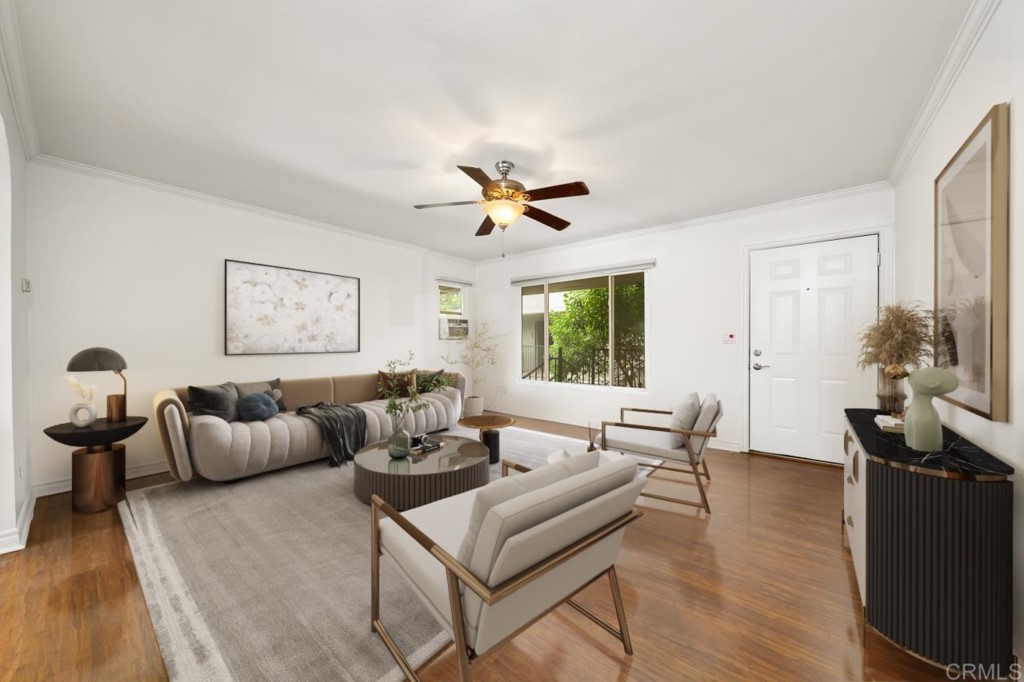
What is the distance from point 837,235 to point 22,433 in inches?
264

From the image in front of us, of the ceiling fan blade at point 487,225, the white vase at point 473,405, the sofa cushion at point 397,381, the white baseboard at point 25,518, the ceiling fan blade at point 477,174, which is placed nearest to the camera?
the white baseboard at point 25,518

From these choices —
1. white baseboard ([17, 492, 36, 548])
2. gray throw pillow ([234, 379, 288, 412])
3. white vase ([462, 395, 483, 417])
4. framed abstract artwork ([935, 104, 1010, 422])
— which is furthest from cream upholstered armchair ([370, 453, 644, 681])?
white vase ([462, 395, 483, 417])

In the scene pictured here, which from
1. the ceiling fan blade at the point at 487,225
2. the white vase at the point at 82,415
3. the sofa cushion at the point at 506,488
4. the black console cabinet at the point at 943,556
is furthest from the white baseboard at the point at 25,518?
the black console cabinet at the point at 943,556

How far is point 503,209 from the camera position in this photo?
9.81 feet

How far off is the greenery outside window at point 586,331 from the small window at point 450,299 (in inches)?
44.2

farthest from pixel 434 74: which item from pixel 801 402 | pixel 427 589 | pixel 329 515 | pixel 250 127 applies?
pixel 801 402

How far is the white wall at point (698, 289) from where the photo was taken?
3.98 meters

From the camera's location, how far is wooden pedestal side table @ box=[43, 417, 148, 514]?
2805 mm

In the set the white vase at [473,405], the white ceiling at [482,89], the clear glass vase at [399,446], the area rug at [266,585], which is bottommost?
the area rug at [266,585]

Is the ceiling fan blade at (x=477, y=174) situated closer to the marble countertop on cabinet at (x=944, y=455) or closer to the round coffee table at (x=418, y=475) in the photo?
the round coffee table at (x=418, y=475)

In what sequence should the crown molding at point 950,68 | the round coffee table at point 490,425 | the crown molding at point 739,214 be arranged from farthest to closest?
1. the round coffee table at point 490,425
2. the crown molding at point 739,214
3. the crown molding at point 950,68

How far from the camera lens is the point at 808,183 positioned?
3.66 m

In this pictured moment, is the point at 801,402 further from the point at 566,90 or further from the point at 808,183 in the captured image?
the point at 566,90

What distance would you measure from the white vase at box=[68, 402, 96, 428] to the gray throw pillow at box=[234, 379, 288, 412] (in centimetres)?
106
